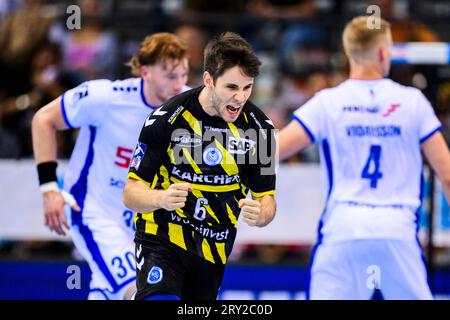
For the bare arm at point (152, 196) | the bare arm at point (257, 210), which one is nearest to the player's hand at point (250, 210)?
the bare arm at point (257, 210)

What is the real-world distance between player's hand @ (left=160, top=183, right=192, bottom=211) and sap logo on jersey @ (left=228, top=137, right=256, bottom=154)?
0.50 metres

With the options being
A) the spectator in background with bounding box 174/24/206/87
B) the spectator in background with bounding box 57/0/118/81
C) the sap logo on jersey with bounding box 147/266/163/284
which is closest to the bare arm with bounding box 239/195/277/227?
the sap logo on jersey with bounding box 147/266/163/284

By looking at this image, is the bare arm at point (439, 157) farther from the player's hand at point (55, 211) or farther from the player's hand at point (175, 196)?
the player's hand at point (55, 211)

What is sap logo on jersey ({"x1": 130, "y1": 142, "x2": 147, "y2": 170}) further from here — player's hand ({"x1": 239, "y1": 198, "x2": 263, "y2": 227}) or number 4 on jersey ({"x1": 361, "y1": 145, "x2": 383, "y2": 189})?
number 4 on jersey ({"x1": 361, "y1": 145, "x2": 383, "y2": 189})

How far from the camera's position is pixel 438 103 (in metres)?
9.09

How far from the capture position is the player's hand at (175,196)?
4.44 meters

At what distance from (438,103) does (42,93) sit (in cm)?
416

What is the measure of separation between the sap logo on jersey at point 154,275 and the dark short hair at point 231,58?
110cm

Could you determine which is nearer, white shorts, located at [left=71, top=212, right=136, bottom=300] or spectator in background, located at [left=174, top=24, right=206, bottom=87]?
white shorts, located at [left=71, top=212, right=136, bottom=300]

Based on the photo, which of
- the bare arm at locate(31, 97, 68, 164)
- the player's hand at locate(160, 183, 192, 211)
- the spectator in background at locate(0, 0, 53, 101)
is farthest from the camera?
the spectator in background at locate(0, 0, 53, 101)

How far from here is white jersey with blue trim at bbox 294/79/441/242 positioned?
5.88m

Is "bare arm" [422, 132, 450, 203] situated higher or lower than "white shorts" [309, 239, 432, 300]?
higher
